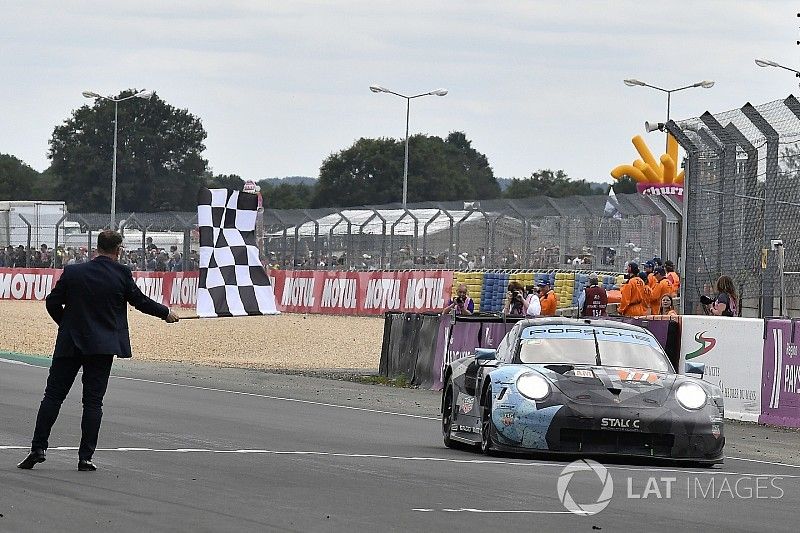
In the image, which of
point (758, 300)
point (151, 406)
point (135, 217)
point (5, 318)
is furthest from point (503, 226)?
point (151, 406)

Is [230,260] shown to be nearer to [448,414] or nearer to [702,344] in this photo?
[702,344]

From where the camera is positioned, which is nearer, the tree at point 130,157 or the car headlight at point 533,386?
the car headlight at point 533,386

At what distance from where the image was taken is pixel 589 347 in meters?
12.4

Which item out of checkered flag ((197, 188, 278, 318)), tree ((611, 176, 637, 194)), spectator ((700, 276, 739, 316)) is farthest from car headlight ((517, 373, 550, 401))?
tree ((611, 176, 637, 194))

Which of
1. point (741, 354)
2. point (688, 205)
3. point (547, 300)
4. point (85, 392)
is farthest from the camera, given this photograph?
point (547, 300)

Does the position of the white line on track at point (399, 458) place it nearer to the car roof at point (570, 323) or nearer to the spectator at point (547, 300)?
the car roof at point (570, 323)

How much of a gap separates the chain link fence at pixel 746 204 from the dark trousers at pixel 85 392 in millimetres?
9887

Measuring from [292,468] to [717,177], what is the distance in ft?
38.1

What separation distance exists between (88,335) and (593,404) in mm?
3459

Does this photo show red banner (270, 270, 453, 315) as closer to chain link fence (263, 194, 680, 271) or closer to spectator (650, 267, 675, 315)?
chain link fence (263, 194, 680, 271)

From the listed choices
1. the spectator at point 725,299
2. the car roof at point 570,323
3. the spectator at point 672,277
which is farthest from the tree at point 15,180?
the car roof at point 570,323

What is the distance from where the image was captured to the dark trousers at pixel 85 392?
1005cm

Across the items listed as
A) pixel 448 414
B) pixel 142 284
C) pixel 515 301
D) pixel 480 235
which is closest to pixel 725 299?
pixel 515 301

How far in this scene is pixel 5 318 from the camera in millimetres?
38938
